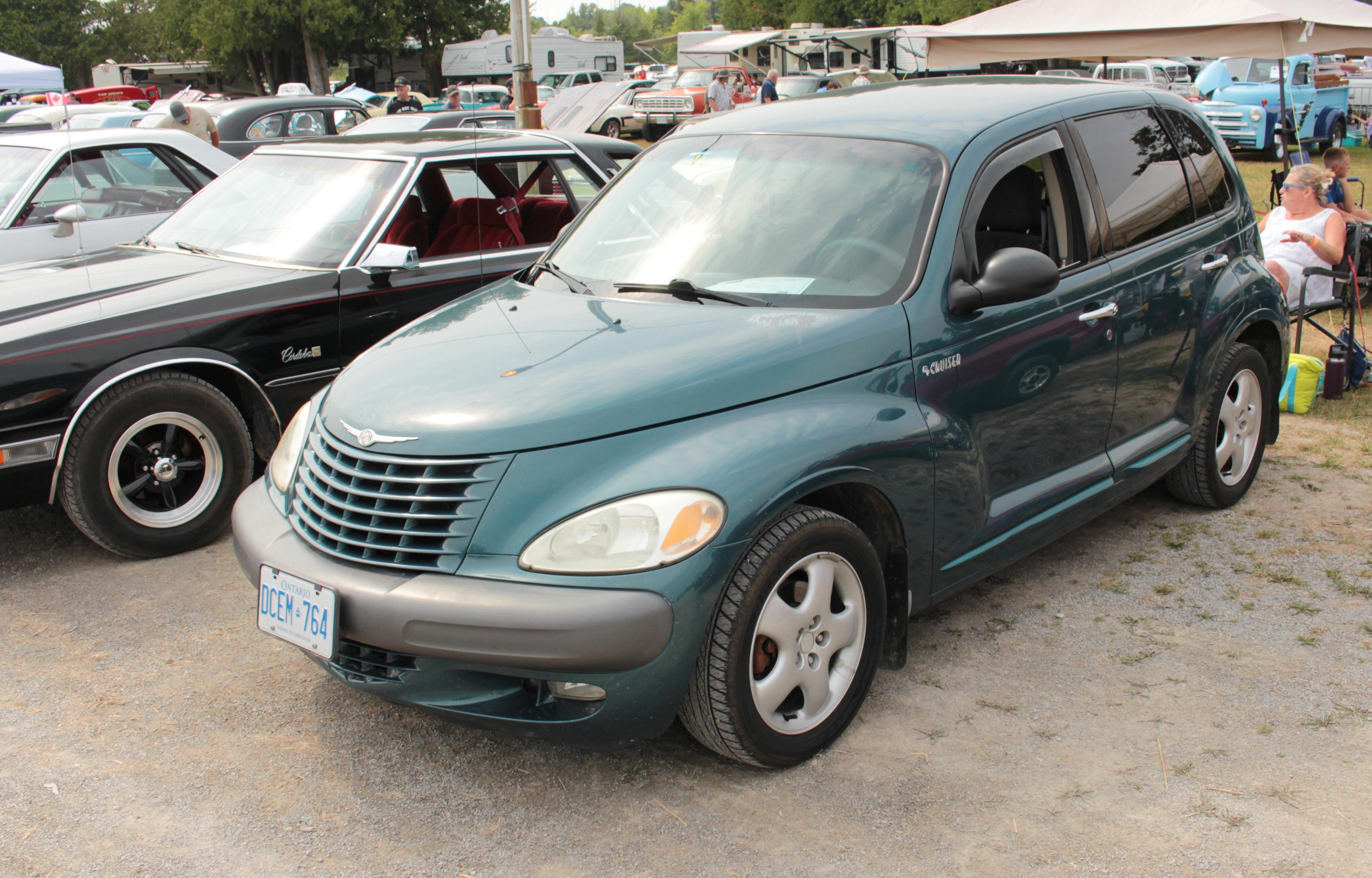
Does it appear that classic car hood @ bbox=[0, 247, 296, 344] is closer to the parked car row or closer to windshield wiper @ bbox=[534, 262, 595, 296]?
the parked car row

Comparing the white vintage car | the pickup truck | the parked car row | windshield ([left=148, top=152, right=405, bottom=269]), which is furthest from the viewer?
the pickup truck

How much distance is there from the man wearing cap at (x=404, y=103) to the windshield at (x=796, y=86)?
9.33 metres

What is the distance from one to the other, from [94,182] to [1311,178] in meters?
7.85

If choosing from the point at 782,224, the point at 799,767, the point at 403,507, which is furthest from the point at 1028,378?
the point at 403,507

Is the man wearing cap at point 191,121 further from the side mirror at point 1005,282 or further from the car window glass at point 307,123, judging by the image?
the side mirror at point 1005,282

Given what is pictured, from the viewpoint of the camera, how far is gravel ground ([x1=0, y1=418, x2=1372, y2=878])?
9.14ft

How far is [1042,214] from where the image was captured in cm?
402

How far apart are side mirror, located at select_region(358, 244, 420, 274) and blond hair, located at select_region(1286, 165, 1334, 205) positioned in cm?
580

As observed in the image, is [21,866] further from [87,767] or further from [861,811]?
[861,811]

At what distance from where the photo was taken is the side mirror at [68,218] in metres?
6.12

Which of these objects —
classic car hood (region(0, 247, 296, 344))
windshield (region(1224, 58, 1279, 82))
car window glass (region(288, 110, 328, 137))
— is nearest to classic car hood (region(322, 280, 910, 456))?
classic car hood (region(0, 247, 296, 344))

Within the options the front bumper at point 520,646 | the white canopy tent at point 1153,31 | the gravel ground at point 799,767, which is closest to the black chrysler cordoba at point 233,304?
the gravel ground at point 799,767

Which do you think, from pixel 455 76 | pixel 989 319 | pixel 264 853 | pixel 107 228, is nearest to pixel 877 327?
pixel 989 319

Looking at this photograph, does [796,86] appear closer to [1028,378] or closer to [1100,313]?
[1100,313]
